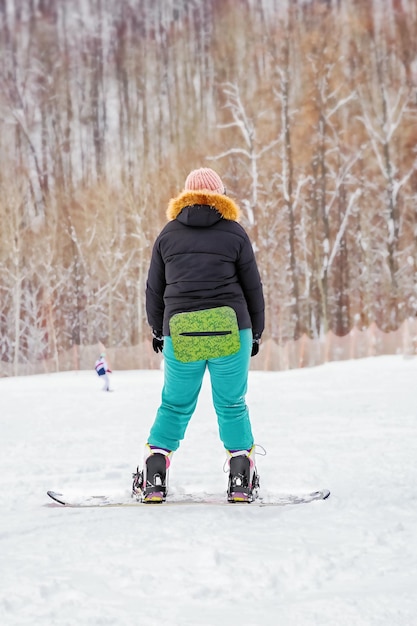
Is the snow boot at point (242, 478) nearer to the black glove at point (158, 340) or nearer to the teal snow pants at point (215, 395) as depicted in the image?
the teal snow pants at point (215, 395)

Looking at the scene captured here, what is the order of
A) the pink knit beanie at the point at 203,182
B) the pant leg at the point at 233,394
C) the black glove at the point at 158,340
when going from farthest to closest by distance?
the black glove at the point at 158,340 < the pink knit beanie at the point at 203,182 < the pant leg at the point at 233,394

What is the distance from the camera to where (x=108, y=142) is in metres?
28.8

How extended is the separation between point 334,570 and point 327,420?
499cm

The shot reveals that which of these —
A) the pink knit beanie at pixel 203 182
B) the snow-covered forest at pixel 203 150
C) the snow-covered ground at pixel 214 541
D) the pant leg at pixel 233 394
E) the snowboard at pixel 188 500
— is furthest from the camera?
the snow-covered forest at pixel 203 150

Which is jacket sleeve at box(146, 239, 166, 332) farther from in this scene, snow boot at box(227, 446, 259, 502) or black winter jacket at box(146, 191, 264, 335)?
snow boot at box(227, 446, 259, 502)

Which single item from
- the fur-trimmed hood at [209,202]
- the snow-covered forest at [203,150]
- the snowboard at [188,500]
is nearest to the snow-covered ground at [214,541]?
the snowboard at [188,500]

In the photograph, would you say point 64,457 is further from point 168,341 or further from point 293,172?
point 293,172

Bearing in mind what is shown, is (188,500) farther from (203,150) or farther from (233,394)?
(203,150)

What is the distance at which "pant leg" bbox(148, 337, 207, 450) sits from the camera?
11.1ft

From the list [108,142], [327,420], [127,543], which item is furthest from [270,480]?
[108,142]

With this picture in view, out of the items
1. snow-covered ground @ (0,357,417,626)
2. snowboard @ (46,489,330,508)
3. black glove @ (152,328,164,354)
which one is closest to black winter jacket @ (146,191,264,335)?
black glove @ (152,328,164,354)

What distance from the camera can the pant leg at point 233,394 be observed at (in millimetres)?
3367

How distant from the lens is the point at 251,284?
3496mm

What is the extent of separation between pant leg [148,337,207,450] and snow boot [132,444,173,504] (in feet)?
0.15
